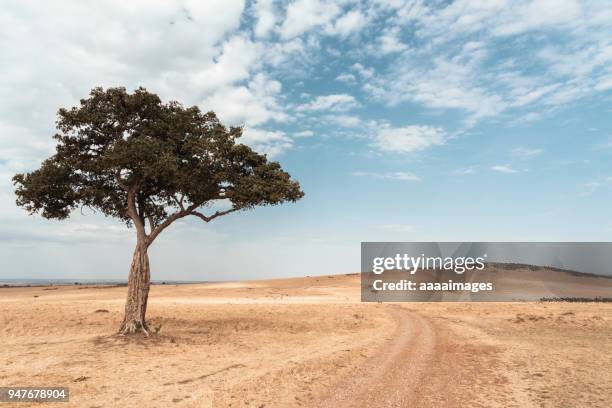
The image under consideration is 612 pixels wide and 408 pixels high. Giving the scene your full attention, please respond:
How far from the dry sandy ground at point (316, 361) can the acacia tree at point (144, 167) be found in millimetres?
5238

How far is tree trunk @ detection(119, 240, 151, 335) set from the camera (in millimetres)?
21625

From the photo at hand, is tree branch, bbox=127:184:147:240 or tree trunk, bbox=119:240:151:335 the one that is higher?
tree branch, bbox=127:184:147:240

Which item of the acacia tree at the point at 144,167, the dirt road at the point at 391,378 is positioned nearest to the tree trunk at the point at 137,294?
the acacia tree at the point at 144,167

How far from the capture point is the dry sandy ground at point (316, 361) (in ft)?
39.4

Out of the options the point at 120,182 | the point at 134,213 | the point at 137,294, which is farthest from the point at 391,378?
the point at 120,182

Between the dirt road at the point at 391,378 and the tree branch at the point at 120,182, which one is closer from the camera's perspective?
the dirt road at the point at 391,378

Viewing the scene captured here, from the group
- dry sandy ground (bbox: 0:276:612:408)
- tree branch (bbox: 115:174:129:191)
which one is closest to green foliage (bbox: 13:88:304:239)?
tree branch (bbox: 115:174:129:191)

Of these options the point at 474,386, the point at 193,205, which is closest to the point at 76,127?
the point at 193,205

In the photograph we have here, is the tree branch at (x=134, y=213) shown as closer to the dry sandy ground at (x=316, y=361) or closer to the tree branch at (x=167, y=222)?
the tree branch at (x=167, y=222)

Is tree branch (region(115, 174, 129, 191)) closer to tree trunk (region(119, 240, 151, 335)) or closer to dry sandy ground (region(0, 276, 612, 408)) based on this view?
tree trunk (region(119, 240, 151, 335))

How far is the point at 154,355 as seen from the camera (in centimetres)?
1762

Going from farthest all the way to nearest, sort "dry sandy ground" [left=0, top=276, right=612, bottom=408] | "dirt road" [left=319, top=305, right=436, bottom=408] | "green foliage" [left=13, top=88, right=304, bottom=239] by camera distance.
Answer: "green foliage" [left=13, top=88, right=304, bottom=239], "dry sandy ground" [left=0, top=276, right=612, bottom=408], "dirt road" [left=319, top=305, right=436, bottom=408]

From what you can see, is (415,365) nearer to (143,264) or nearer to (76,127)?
(143,264)

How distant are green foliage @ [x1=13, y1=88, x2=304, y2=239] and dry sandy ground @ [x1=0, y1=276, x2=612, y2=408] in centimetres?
748
